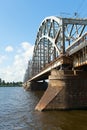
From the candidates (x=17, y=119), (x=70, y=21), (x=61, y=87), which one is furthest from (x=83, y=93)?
(x=70, y=21)

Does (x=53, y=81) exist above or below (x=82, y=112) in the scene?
above

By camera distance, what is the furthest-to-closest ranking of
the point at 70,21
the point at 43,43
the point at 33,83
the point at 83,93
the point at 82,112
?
1. the point at 33,83
2. the point at 43,43
3. the point at 70,21
4. the point at 83,93
5. the point at 82,112

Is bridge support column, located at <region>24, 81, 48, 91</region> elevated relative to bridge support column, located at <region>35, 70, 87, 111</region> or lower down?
elevated

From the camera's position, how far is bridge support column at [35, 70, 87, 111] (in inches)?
1302

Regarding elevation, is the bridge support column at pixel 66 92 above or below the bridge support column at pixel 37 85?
below

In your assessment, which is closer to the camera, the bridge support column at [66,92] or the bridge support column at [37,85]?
the bridge support column at [66,92]

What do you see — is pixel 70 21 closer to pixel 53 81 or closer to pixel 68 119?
pixel 53 81

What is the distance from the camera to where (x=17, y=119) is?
28.2 m

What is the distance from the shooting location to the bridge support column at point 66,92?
108 feet

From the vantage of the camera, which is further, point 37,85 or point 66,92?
point 37,85

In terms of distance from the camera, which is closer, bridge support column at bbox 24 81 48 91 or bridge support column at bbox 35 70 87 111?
bridge support column at bbox 35 70 87 111

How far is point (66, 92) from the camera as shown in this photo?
1332 inches

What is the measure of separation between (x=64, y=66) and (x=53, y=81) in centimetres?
405

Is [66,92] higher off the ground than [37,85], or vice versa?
[37,85]
